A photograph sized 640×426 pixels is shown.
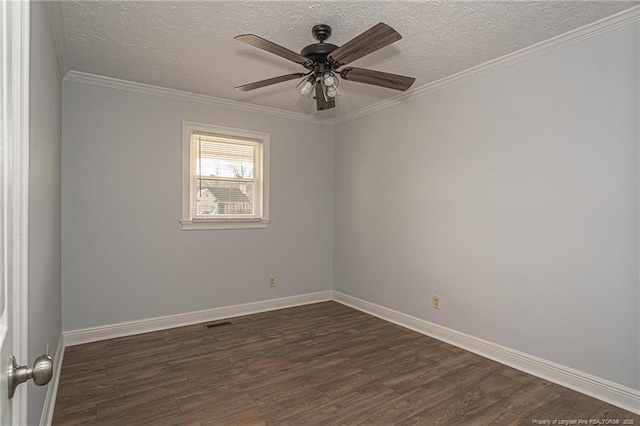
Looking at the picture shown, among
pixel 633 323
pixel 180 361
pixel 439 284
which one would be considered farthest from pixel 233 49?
pixel 633 323

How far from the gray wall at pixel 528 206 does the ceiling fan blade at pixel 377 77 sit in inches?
44.0

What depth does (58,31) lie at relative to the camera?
98.1 inches

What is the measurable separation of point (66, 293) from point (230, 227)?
5.56 ft

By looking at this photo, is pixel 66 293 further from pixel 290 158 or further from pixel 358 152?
pixel 358 152

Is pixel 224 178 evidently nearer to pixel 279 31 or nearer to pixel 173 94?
pixel 173 94

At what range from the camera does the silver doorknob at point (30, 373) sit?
0.73 m

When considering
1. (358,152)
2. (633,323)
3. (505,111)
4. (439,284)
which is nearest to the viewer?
(633,323)

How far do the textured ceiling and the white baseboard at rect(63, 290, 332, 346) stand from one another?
97.4 inches

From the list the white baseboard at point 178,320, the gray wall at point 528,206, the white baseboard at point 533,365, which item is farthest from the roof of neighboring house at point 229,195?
the white baseboard at point 533,365

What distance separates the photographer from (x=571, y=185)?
2600 mm

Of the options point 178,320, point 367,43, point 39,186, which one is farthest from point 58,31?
point 178,320

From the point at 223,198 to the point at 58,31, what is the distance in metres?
2.18

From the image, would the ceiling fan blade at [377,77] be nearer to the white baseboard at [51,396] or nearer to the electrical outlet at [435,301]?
the electrical outlet at [435,301]

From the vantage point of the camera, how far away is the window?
398cm
